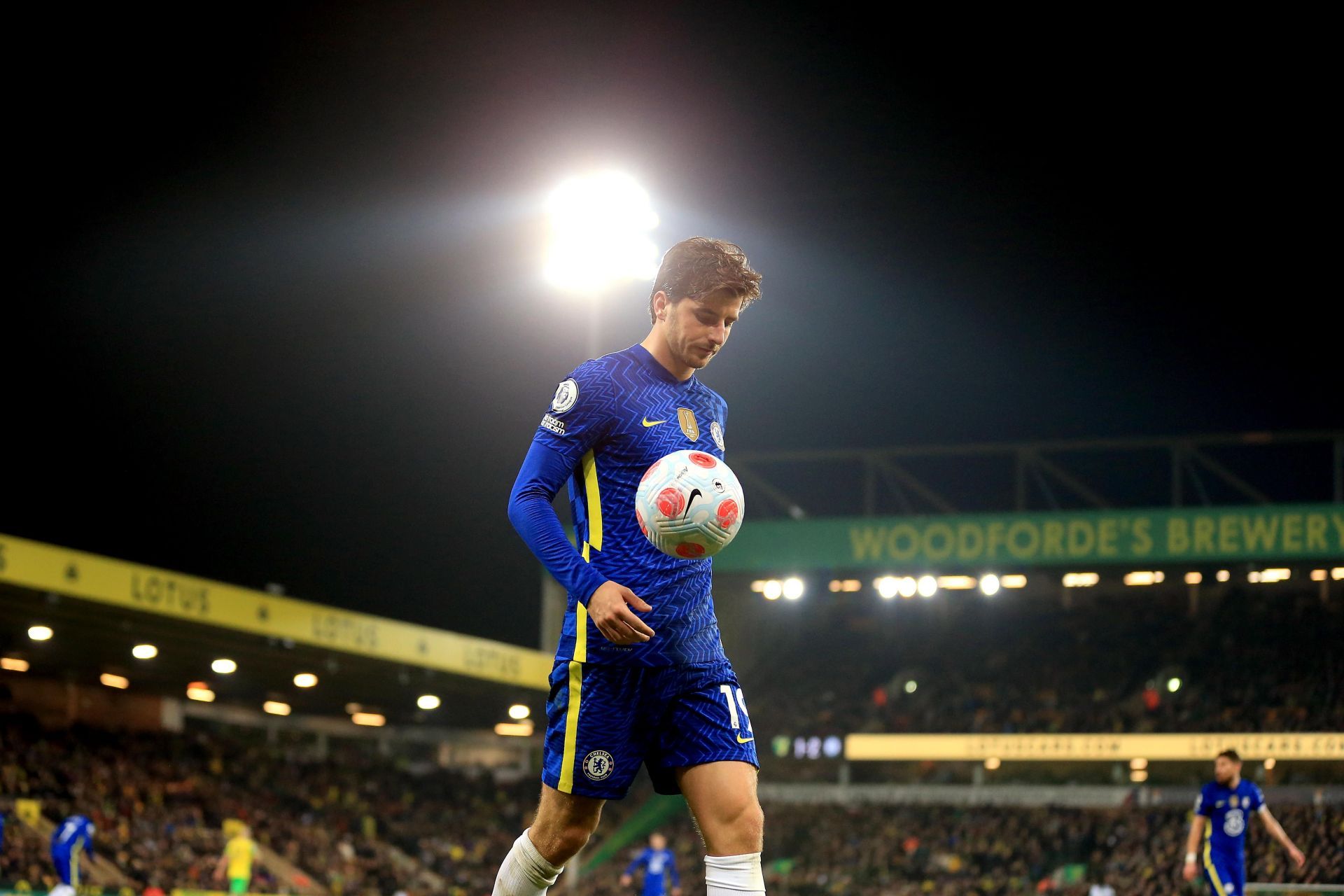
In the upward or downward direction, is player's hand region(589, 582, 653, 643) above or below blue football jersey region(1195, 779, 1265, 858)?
below

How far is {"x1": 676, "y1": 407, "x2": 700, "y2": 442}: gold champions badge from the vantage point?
423 cm

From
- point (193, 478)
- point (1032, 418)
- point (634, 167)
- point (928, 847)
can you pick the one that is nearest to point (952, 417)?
point (1032, 418)

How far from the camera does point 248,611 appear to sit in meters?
22.8

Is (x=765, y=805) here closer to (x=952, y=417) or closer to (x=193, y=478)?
(x=952, y=417)

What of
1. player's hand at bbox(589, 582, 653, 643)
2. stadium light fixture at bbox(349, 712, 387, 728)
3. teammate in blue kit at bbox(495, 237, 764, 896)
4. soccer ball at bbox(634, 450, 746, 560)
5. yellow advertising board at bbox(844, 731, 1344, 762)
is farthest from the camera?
stadium light fixture at bbox(349, 712, 387, 728)

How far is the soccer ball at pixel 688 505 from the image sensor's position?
152 inches

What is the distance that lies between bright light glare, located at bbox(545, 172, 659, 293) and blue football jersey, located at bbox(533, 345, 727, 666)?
59.0ft

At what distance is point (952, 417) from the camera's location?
115 ft

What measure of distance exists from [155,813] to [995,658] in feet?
64.3

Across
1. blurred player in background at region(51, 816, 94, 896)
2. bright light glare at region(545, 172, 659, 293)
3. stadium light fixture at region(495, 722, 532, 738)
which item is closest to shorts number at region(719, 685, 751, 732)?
blurred player in background at region(51, 816, 94, 896)

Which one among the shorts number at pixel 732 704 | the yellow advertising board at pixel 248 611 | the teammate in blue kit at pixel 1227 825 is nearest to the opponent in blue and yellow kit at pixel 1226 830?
the teammate in blue kit at pixel 1227 825

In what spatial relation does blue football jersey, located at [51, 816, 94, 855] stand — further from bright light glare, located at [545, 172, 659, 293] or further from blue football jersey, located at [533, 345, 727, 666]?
blue football jersey, located at [533, 345, 727, 666]

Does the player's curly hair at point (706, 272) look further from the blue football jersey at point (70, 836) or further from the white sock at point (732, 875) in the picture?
the blue football jersey at point (70, 836)

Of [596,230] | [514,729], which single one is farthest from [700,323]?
[514,729]
